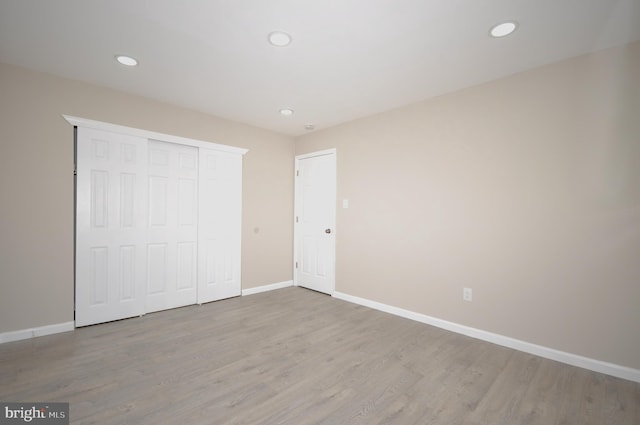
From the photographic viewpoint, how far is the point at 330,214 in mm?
4520

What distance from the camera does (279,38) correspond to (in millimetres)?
2244

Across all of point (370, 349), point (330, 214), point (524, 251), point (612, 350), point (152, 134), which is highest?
point (152, 134)

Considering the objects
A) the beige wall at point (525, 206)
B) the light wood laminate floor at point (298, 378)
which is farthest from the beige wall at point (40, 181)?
the beige wall at point (525, 206)

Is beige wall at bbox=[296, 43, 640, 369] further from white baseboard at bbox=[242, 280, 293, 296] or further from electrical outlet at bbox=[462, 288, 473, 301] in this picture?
white baseboard at bbox=[242, 280, 293, 296]

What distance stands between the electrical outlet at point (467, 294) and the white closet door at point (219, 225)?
3103 millimetres

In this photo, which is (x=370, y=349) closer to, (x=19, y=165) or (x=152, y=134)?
(x=152, y=134)

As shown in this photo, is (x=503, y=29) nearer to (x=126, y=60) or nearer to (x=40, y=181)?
(x=126, y=60)

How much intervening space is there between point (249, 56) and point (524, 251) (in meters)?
3.14

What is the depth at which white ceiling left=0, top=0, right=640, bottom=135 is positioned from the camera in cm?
192

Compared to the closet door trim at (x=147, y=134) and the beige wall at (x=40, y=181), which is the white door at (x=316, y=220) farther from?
the beige wall at (x=40, y=181)

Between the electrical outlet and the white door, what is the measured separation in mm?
1912

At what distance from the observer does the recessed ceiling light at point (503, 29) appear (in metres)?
2.04

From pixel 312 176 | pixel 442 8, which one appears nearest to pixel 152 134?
pixel 312 176

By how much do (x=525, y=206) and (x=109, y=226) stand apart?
175 inches
